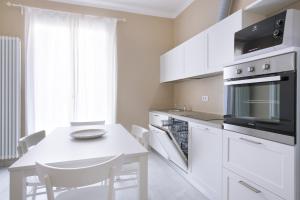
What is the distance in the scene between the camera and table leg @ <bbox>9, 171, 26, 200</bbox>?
1.00 m

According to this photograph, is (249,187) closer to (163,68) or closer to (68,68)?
(163,68)

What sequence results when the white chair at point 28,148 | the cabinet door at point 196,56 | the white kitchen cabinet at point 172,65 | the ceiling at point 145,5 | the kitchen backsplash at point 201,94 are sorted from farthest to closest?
the ceiling at point 145,5, the white kitchen cabinet at point 172,65, the kitchen backsplash at point 201,94, the cabinet door at point 196,56, the white chair at point 28,148

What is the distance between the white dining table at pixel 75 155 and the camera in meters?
1.01

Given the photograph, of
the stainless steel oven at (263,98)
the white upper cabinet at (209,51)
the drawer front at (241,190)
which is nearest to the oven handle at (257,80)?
the stainless steel oven at (263,98)

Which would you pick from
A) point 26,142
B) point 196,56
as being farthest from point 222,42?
point 26,142

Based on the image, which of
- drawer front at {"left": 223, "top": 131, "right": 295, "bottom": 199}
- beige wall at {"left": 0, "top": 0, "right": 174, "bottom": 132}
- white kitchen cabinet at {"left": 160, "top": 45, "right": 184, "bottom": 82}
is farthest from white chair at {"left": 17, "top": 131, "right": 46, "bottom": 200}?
white kitchen cabinet at {"left": 160, "top": 45, "right": 184, "bottom": 82}

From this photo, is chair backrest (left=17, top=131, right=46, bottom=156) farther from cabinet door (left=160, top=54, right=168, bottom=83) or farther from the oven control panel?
cabinet door (left=160, top=54, right=168, bottom=83)

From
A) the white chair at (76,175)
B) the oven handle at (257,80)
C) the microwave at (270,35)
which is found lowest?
the white chair at (76,175)

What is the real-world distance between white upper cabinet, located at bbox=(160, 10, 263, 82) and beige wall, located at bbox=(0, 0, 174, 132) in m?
0.58

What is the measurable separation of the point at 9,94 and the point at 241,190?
3.23 meters

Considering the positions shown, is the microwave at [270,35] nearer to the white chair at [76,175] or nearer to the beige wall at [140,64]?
the white chair at [76,175]

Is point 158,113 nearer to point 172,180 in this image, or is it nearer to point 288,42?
point 172,180

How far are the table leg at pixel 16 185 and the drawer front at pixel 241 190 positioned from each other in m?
1.50

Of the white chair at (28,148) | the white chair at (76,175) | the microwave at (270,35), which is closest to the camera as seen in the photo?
the white chair at (76,175)
